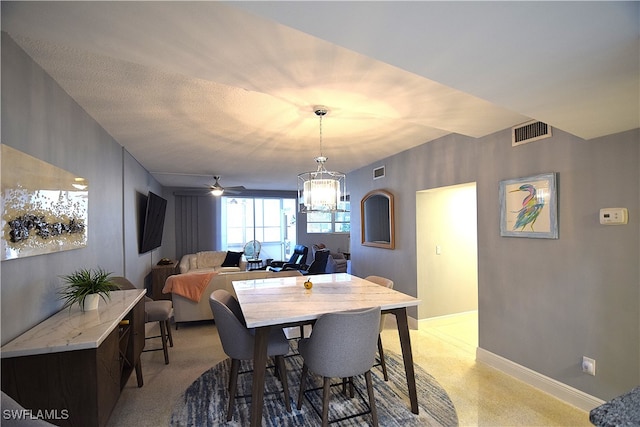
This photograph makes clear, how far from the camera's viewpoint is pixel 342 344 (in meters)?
1.90

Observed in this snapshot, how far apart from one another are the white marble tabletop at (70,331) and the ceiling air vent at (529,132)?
3537 mm

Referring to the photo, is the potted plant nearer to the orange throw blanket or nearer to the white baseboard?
the orange throw blanket

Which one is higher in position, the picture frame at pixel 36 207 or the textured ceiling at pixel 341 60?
the textured ceiling at pixel 341 60

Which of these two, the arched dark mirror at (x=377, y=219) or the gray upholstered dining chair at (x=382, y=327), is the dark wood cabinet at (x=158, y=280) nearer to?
the arched dark mirror at (x=377, y=219)

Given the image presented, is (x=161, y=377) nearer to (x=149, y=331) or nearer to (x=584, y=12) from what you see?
(x=149, y=331)

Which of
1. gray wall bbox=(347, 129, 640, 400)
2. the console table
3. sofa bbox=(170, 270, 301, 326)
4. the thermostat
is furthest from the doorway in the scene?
the console table

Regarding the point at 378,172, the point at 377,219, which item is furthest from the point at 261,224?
the point at 378,172

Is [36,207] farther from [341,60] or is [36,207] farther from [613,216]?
[613,216]

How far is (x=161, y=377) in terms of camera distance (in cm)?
287

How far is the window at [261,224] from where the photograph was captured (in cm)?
924

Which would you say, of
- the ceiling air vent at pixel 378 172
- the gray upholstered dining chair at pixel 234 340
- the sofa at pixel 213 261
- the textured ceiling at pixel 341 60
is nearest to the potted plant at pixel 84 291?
the gray upholstered dining chair at pixel 234 340

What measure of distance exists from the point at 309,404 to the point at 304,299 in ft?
2.76

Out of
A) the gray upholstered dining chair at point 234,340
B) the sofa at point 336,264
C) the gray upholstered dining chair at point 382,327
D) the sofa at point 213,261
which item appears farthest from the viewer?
the sofa at point 336,264

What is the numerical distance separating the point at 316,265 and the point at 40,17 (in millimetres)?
5303
